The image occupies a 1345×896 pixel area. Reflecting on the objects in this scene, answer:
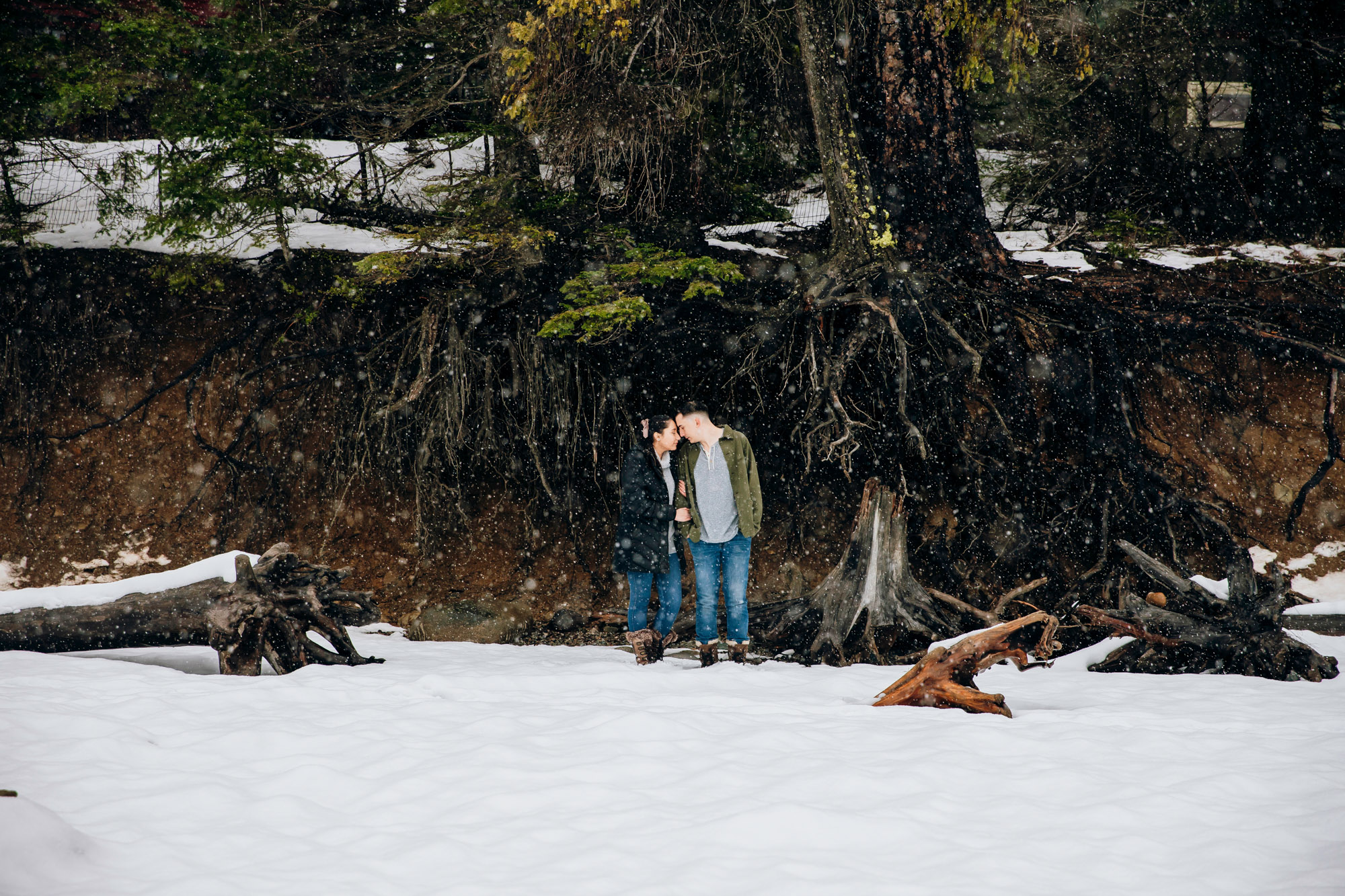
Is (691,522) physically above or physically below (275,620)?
above

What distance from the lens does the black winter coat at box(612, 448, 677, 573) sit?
21.9 feet

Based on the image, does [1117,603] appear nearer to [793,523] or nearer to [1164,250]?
[793,523]

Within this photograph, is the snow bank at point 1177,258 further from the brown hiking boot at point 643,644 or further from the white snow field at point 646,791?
the brown hiking boot at point 643,644

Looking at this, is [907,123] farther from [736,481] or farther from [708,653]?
[708,653]

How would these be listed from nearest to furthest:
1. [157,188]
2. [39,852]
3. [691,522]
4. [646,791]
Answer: [39,852], [646,791], [691,522], [157,188]

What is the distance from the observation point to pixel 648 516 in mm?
6691

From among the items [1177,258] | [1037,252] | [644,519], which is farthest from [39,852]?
→ [1177,258]

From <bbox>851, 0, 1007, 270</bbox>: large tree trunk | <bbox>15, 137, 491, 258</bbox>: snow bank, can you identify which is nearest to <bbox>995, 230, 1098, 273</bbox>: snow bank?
<bbox>851, 0, 1007, 270</bbox>: large tree trunk

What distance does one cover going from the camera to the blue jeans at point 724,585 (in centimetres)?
647

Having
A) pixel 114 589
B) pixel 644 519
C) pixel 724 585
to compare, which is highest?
pixel 644 519

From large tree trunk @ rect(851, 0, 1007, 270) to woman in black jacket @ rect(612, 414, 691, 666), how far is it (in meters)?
3.82

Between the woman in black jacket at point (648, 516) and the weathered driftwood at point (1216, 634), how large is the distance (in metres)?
3.06

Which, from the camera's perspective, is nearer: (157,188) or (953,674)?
(953,674)

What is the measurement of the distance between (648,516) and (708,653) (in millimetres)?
1065
